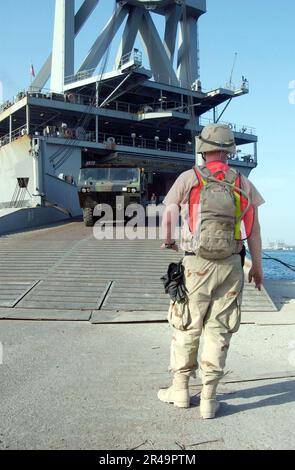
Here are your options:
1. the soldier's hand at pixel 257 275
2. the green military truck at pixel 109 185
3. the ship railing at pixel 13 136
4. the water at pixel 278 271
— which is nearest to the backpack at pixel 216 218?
the soldier's hand at pixel 257 275

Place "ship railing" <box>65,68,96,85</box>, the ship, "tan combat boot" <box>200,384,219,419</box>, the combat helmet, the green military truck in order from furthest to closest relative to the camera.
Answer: "ship railing" <box>65,68,96,85</box>, the ship, the green military truck, the combat helmet, "tan combat boot" <box>200,384,219,419</box>

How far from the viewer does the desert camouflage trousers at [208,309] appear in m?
3.29

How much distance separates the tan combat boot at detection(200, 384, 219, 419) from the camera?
10.4ft

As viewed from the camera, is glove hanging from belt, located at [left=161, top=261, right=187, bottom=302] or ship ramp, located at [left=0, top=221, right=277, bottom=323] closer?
glove hanging from belt, located at [left=161, top=261, right=187, bottom=302]

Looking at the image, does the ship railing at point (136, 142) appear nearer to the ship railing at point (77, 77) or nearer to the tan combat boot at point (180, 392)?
the ship railing at point (77, 77)

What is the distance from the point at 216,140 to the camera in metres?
3.43

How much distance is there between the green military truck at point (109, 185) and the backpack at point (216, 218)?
15.1 metres

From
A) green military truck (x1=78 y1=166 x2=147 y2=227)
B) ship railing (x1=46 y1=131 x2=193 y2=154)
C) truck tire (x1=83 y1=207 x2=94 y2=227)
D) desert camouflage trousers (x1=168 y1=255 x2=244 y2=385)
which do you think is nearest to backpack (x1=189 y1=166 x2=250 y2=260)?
desert camouflage trousers (x1=168 y1=255 x2=244 y2=385)

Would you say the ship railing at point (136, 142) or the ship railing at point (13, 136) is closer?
the ship railing at point (136, 142)

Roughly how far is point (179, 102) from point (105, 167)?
98.6 feet

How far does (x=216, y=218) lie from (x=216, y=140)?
602 mm

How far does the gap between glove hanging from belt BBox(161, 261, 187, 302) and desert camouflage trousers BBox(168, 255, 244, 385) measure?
1.4 inches

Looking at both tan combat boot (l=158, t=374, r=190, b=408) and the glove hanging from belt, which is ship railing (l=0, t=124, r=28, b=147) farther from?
tan combat boot (l=158, t=374, r=190, b=408)
